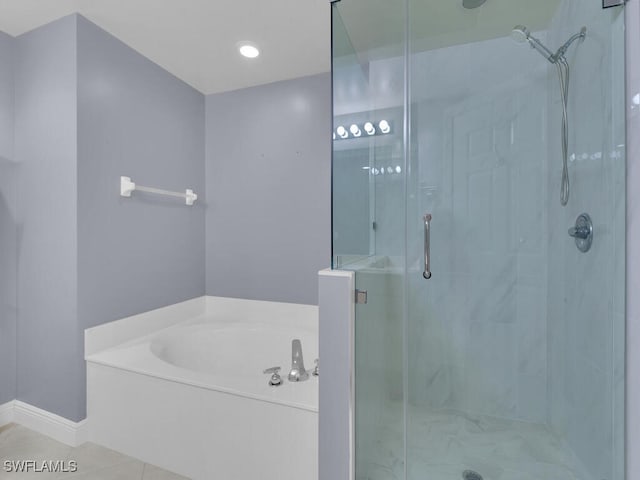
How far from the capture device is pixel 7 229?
2025 mm

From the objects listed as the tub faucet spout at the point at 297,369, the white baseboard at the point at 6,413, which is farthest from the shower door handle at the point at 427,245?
the white baseboard at the point at 6,413

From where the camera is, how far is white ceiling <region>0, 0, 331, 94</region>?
1795 millimetres

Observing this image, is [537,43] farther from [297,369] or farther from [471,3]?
[297,369]

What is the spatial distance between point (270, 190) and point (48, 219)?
141 centimetres

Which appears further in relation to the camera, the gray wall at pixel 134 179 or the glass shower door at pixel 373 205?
the gray wall at pixel 134 179

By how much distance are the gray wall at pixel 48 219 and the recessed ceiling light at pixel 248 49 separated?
2.98 feet

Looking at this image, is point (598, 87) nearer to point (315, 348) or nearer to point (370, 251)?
point (370, 251)

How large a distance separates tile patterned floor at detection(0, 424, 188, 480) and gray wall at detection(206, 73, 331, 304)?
131 centimetres

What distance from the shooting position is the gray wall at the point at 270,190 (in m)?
2.55

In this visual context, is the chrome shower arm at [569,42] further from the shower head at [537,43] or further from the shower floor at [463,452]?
the shower floor at [463,452]

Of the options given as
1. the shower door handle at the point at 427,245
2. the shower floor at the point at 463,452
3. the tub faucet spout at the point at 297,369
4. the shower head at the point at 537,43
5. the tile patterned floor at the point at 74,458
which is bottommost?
the tile patterned floor at the point at 74,458

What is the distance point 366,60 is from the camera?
60.4 inches

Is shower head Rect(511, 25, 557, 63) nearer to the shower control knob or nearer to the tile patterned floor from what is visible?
the shower control knob

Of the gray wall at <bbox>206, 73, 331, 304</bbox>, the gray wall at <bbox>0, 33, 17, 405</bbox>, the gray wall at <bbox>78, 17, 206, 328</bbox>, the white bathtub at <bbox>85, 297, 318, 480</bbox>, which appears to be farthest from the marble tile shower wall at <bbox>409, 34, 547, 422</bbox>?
the gray wall at <bbox>0, 33, 17, 405</bbox>
